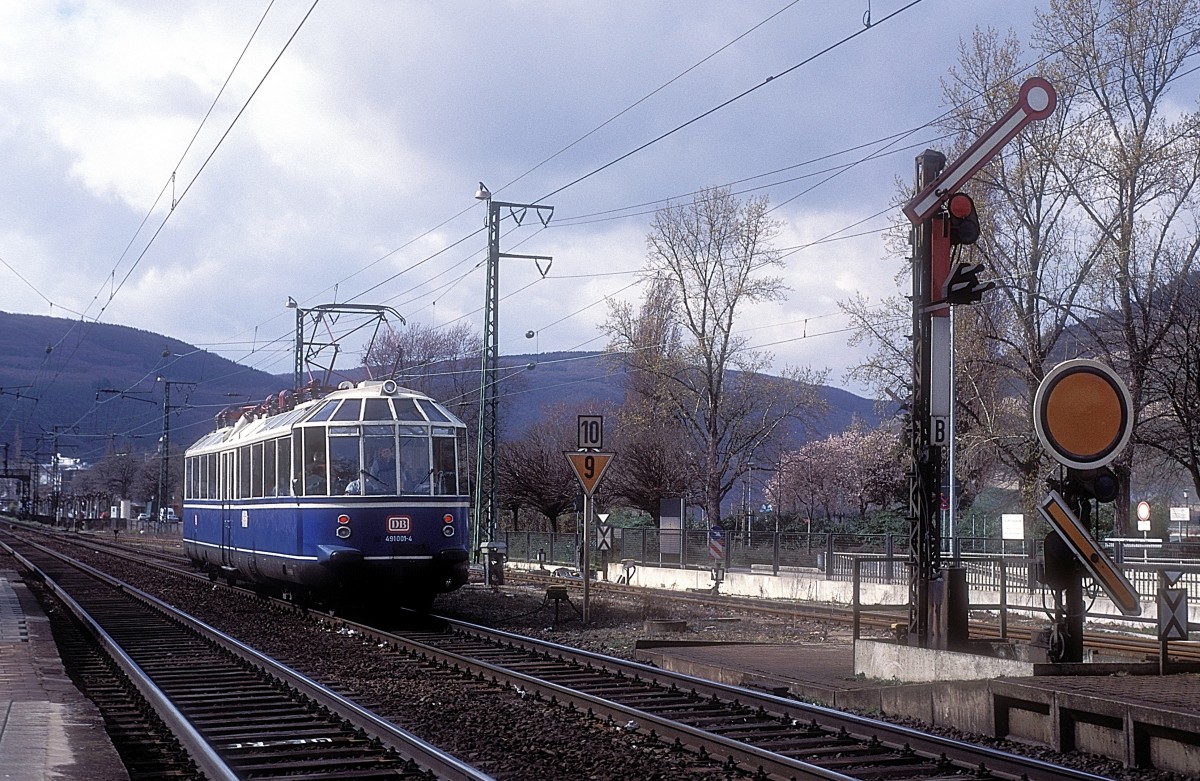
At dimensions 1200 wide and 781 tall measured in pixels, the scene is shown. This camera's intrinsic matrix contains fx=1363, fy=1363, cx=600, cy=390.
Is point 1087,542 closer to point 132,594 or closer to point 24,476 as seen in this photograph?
point 132,594

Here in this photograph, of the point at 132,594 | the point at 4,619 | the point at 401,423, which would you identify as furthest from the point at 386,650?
the point at 132,594

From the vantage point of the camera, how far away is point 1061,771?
8398 millimetres

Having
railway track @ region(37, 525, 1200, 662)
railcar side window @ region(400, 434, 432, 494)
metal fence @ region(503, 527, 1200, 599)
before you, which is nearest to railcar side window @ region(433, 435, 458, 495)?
railcar side window @ region(400, 434, 432, 494)

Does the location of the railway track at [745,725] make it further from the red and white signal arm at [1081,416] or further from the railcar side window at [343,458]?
the railcar side window at [343,458]

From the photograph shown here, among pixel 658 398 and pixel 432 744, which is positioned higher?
pixel 658 398

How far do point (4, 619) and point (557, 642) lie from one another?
8.38 m

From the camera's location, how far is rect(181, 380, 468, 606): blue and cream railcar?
19562mm

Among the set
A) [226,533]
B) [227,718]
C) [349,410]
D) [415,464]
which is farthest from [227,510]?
[227,718]

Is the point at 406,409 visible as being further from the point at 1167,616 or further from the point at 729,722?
the point at 1167,616

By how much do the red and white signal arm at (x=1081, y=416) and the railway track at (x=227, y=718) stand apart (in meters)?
4.83

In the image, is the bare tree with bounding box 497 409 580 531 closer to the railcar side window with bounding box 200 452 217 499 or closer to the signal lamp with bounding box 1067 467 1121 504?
the railcar side window with bounding box 200 452 217 499

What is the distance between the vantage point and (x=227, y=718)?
11367mm

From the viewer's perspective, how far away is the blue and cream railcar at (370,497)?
19562 mm

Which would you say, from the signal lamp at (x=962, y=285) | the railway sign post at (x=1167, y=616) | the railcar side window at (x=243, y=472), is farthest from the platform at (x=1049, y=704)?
the railcar side window at (x=243, y=472)
